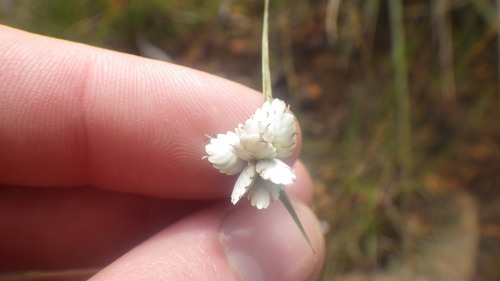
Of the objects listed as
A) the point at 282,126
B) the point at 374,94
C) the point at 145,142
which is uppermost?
the point at 374,94

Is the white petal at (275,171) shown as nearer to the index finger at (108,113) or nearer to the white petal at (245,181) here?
the white petal at (245,181)

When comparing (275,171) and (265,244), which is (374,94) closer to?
(265,244)

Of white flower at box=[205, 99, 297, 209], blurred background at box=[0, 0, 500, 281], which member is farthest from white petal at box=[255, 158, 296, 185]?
blurred background at box=[0, 0, 500, 281]

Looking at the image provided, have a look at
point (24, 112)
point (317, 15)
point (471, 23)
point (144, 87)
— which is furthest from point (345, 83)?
point (24, 112)

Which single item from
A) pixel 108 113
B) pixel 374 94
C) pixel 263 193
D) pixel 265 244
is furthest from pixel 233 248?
pixel 374 94

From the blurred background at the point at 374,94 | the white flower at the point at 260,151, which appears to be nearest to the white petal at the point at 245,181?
the white flower at the point at 260,151

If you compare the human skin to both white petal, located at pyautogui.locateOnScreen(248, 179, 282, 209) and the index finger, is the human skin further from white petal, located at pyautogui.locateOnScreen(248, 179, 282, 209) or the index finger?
white petal, located at pyautogui.locateOnScreen(248, 179, 282, 209)

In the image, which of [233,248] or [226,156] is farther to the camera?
[233,248]
